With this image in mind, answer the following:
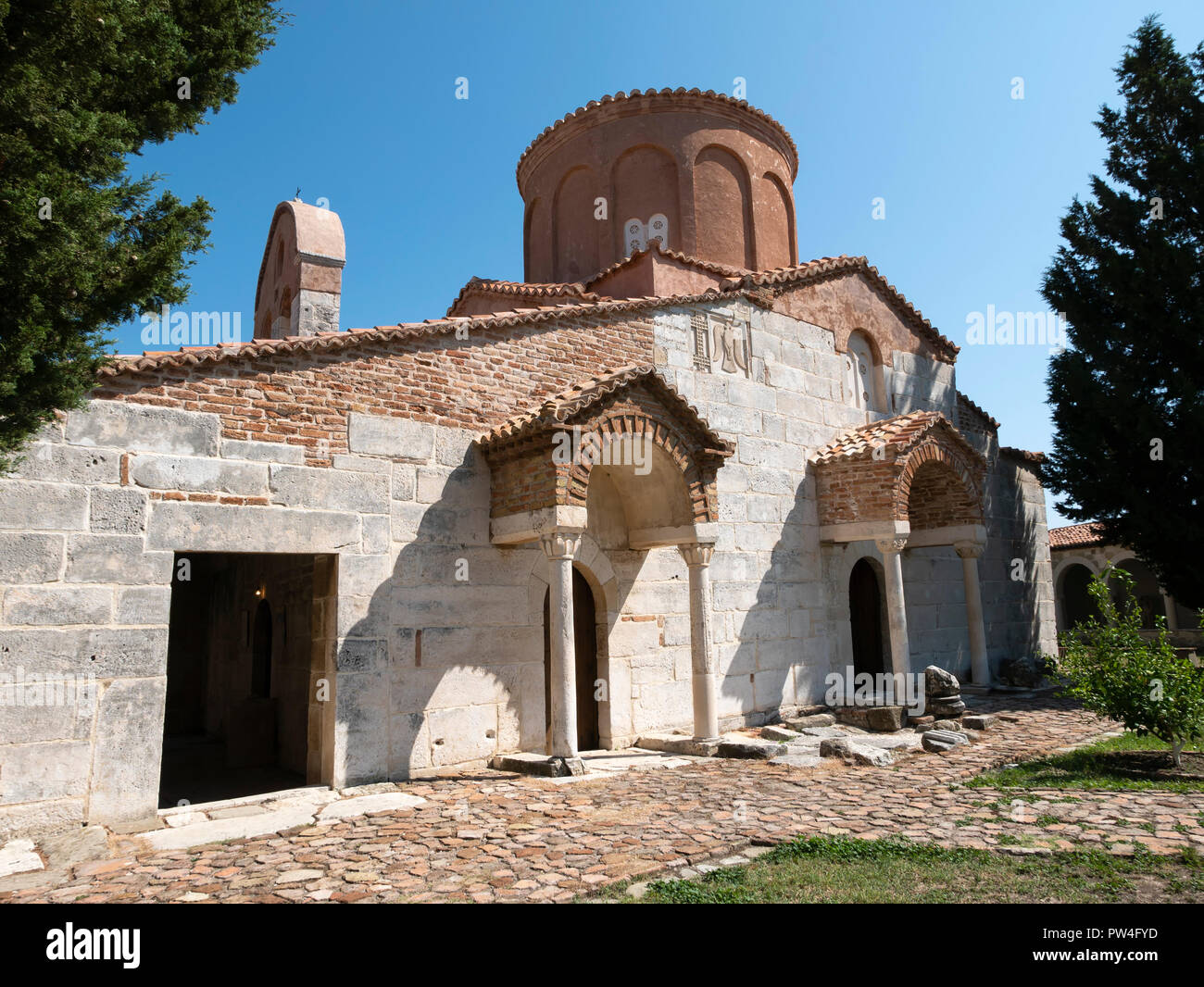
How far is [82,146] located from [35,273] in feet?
2.50

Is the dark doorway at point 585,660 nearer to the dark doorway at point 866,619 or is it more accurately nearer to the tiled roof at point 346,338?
the tiled roof at point 346,338

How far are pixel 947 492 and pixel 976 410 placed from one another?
337cm

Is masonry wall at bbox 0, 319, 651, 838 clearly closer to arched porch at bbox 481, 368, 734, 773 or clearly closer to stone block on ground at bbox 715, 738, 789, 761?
arched porch at bbox 481, 368, 734, 773

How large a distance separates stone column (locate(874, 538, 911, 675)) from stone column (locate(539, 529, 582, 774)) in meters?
4.76

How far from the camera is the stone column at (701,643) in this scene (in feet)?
26.4

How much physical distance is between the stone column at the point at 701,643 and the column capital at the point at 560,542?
1681 mm

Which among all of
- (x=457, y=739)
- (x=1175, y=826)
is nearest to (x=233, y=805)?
(x=457, y=739)

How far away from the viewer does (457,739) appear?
7.02 m

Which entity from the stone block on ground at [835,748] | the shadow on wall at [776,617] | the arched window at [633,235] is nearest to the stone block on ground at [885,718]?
the shadow on wall at [776,617]

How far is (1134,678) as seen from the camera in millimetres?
6578

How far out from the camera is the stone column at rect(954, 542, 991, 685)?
11.8 m

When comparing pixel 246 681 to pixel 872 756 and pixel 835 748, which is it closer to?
pixel 835 748

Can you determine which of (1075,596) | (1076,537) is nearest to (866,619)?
(1076,537)
